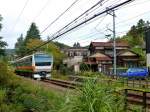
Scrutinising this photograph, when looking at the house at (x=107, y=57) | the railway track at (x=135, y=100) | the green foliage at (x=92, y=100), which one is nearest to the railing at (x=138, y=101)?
the railway track at (x=135, y=100)

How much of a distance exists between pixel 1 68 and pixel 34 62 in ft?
52.9

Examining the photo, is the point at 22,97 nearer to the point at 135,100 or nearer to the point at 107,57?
the point at 135,100

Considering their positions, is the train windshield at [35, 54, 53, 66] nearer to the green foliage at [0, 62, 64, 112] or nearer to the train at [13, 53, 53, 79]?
the train at [13, 53, 53, 79]

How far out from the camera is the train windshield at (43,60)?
4647 cm

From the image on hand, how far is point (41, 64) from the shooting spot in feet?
154

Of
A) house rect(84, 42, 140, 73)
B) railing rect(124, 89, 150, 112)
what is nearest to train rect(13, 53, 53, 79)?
railing rect(124, 89, 150, 112)

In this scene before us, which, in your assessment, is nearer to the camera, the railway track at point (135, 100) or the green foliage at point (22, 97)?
the railway track at point (135, 100)

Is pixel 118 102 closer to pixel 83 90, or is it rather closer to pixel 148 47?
pixel 83 90

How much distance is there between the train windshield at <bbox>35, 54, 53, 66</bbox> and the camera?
152 feet

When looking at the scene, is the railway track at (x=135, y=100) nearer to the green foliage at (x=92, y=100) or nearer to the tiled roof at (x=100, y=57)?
the green foliage at (x=92, y=100)

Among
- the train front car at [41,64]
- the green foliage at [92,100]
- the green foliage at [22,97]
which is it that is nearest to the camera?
the green foliage at [92,100]

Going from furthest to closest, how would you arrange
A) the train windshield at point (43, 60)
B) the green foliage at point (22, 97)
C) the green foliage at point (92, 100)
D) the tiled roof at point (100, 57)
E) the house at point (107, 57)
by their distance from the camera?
the tiled roof at point (100, 57), the house at point (107, 57), the train windshield at point (43, 60), the green foliage at point (22, 97), the green foliage at point (92, 100)

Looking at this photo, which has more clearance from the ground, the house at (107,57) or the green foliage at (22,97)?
the house at (107,57)

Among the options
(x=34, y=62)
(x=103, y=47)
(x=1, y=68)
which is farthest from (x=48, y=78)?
(x=103, y=47)
